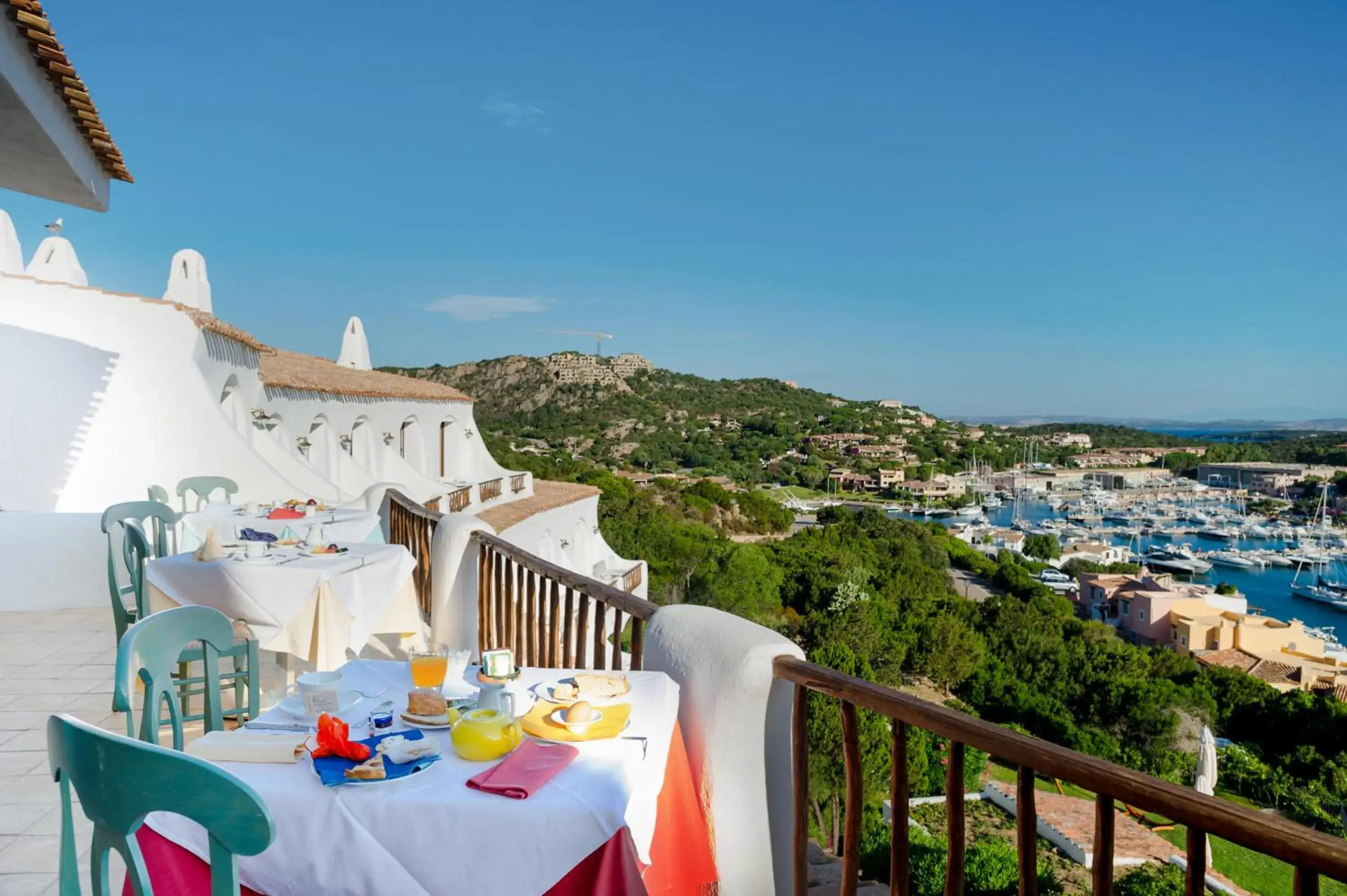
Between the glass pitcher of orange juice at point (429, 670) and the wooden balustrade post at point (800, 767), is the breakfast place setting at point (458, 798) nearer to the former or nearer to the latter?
the glass pitcher of orange juice at point (429, 670)

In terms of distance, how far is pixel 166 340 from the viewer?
9.20m

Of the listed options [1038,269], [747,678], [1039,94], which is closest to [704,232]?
[1039,94]

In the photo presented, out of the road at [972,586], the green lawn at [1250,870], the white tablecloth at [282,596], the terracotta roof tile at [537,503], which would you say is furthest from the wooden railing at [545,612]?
the road at [972,586]

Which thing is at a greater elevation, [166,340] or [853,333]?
[853,333]

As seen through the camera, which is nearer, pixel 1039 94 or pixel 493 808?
pixel 493 808

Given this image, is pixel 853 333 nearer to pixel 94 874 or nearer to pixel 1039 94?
pixel 1039 94

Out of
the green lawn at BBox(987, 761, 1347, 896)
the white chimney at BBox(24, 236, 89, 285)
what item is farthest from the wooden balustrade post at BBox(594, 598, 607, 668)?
the green lawn at BBox(987, 761, 1347, 896)

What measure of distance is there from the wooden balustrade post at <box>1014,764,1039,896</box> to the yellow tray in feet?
2.88

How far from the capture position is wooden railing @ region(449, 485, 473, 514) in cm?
1450

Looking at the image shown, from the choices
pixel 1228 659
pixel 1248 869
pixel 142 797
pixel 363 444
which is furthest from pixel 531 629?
pixel 1228 659

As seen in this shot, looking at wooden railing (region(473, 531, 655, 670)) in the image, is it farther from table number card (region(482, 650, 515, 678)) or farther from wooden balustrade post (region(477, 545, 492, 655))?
table number card (region(482, 650, 515, 678))

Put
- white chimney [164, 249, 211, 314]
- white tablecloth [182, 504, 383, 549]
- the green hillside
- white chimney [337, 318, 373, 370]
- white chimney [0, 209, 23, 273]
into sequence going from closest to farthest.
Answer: white tablecloth [182, 504, 383, 549]
white chimney [0, 209, 23, 273]
white chimney [164, 249, 211, 314]
white chimney [337, 318, 373, 370]
the green hillside

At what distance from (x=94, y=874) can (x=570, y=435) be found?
69910 millimetres

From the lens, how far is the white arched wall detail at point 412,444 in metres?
18.2
